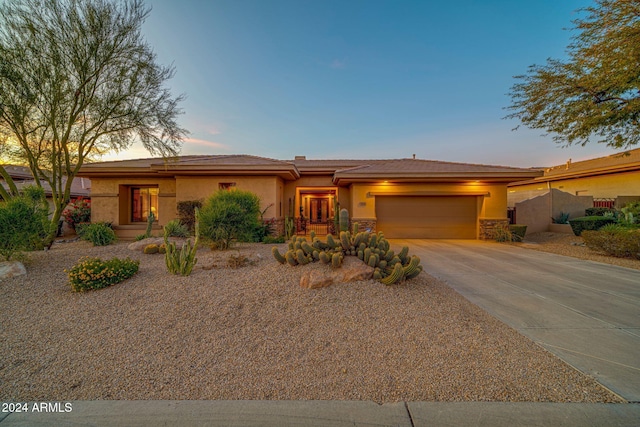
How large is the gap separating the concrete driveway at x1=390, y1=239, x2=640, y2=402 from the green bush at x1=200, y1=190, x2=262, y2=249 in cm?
579

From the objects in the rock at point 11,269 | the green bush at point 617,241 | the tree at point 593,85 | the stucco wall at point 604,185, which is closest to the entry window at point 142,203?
the rock at point 11,269

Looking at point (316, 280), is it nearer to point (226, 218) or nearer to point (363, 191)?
point (226, 218)

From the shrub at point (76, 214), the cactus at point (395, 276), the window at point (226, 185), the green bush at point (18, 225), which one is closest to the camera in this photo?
the cactus at point (395, 276)

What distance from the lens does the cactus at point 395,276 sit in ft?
14.7

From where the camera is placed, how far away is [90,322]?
12.5 ft

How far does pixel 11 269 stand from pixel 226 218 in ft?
15.2

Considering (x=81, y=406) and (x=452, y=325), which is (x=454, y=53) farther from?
(x=81, y=406)

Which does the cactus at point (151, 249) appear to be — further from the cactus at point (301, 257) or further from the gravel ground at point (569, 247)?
the gravel ground at point (569, 247)

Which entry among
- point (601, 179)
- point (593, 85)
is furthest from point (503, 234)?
point (601, 179)

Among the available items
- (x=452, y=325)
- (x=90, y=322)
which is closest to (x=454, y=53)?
(x=452, y=325)

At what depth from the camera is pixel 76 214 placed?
46.2 ft

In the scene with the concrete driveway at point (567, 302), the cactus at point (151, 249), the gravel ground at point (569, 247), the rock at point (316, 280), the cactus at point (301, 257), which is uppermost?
the cactus at point (301, 257)

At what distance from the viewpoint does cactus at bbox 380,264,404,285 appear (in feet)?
14.7

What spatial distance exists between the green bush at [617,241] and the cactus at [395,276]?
28.7ft
